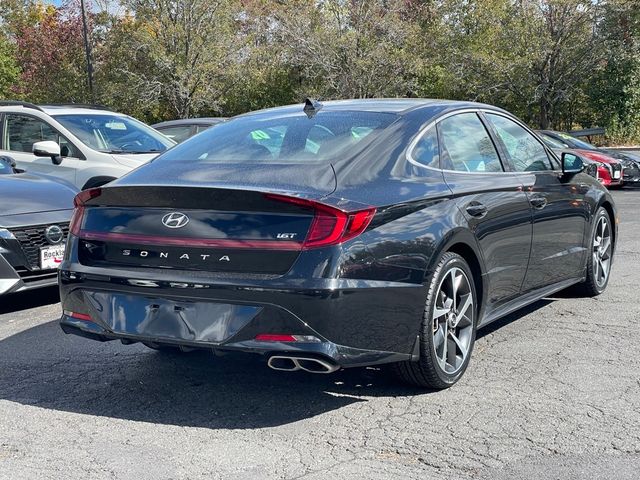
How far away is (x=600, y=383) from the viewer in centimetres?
457

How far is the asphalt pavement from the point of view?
138 inches

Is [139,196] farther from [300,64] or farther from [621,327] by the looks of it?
[300,64]

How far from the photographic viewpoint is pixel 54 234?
6508 mm

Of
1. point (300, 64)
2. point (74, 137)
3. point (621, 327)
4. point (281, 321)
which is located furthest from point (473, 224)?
point (300, 64)

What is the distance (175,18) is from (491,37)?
12693 millimetres

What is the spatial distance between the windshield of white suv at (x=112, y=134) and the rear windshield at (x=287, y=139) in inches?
205

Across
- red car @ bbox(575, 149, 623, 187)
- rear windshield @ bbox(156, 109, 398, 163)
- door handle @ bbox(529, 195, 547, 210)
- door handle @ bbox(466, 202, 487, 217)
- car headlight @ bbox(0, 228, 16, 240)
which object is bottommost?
red car @ bbox(575, 149, 623, 187)

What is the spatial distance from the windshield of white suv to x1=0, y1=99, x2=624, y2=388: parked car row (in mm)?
5111

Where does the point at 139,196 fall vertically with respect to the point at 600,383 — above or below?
above

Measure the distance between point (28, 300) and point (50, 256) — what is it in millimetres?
900

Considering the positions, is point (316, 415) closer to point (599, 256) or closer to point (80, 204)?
point (80, 204)

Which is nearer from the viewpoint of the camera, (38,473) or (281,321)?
(38,473)

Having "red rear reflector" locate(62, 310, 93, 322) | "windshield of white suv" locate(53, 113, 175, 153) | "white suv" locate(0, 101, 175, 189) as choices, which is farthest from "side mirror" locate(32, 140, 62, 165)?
"red rear reflector" locate(62, 310, 93, 322)

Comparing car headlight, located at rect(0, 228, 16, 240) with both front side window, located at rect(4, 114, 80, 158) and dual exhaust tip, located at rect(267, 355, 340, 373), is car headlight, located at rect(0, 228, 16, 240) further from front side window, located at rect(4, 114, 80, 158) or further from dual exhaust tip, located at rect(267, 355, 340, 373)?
front side window, located at rect(4, 114, 80, 158)
